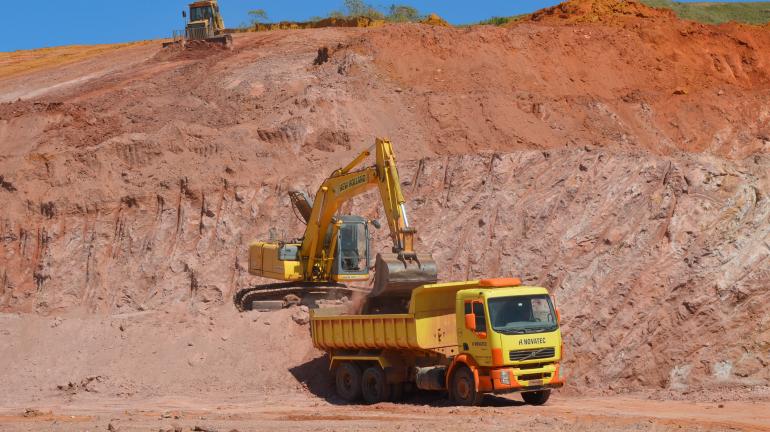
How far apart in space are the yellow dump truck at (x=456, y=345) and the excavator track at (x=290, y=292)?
602 cm

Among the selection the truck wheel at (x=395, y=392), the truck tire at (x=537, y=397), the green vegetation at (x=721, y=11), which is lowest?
the truck tire at (x=537, y=397)

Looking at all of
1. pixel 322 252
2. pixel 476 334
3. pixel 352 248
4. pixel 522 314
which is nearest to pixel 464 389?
pixel 476 334

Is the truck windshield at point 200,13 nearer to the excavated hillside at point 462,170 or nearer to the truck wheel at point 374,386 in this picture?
the excavated hillside at point 462,170

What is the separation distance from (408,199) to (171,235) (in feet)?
25.4

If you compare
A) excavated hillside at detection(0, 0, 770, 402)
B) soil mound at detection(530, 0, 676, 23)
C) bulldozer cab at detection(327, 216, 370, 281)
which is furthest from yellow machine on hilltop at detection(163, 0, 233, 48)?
bulldozer cab at detection(327, 216, 370, 281)

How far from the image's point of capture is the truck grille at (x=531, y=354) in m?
17.3

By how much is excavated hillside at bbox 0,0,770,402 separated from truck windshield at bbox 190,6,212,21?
8.83 feet

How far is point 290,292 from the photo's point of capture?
2719 cm

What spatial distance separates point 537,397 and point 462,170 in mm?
13230

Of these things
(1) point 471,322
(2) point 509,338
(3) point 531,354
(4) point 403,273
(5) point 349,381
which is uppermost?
(4) point 403,273

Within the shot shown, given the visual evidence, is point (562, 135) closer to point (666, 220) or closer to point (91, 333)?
point (666, 220)

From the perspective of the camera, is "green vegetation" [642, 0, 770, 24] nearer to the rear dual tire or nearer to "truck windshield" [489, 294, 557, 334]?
the rear dual tire

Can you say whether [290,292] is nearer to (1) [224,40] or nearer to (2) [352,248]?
(2) [352,248]

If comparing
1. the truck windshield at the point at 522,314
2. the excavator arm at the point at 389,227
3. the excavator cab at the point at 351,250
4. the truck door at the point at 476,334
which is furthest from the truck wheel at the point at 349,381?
the excavator cab at the point at 351,250
